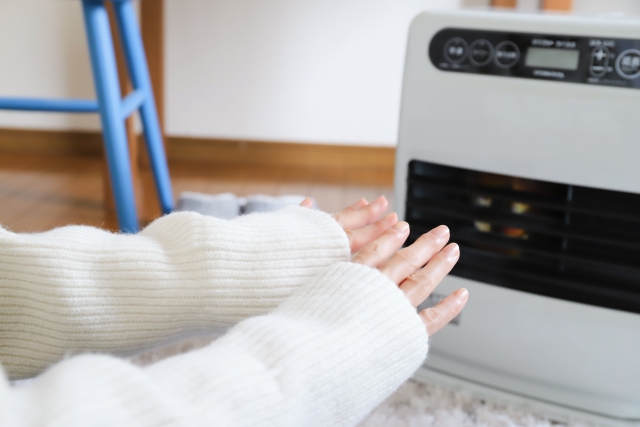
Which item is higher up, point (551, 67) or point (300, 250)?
point (551, 67)

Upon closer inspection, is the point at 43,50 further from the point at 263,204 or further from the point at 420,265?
the point at 420,265

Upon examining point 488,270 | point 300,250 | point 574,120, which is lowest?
point 488,270

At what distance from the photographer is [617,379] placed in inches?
32.4

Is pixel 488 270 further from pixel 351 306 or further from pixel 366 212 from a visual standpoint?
pixel 351 306

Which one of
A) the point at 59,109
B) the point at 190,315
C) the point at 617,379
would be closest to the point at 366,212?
the point at 190,315

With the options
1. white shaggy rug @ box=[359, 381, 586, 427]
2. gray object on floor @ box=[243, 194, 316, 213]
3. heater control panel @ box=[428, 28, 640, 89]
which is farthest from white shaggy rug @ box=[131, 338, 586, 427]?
gray object on floor @ box=[243, 194, 316, 213]

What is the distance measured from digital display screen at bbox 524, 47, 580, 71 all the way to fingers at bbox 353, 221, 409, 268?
29cm

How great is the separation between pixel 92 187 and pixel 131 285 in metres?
1.29

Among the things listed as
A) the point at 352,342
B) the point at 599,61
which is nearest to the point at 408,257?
the point at 352,342

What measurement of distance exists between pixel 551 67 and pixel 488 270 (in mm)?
269

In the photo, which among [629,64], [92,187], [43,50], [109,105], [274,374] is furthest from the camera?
[43,50]

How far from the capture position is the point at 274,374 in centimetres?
44

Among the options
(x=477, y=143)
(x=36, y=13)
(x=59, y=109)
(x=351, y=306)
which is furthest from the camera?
(x=36, y=13)

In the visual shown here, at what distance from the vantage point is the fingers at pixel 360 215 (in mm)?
657
